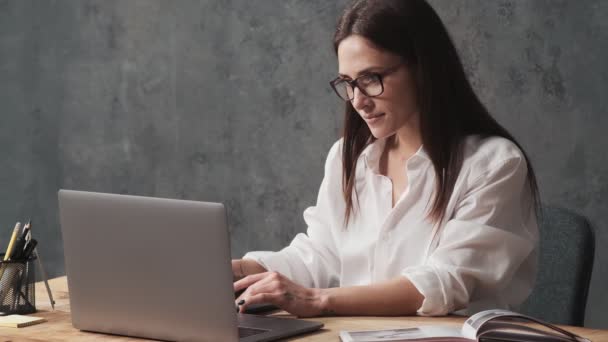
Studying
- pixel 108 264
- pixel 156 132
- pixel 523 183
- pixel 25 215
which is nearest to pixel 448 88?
pixel 523 183

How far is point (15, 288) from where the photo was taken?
1878 millimetres

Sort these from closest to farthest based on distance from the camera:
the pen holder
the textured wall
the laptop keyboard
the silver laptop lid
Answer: the silver laptop lid
the laptop keyboard
the pen holder
the textured wall

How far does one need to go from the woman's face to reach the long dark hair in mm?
18

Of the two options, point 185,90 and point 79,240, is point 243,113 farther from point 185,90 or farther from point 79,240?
point 79,240

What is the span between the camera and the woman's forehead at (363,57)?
202 centimetres

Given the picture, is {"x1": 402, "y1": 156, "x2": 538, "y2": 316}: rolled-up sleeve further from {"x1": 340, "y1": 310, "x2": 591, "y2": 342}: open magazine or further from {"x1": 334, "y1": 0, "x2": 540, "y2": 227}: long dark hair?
{"x1": 340, "y1": 310, "x2": 591, "y2": 342}: open magazine

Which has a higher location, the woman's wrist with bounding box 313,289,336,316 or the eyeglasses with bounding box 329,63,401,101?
the eyeglasses with bounding box 329,63,401,101

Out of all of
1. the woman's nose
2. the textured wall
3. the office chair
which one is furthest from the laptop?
the textured wall

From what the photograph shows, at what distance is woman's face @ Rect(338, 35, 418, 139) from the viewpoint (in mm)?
2020

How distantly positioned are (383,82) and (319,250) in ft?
1.65

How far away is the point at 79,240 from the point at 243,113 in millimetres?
2162

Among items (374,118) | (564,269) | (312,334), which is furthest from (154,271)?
(564,269)

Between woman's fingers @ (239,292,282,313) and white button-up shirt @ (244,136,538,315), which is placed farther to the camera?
white button-up shirt @ (244,136,538,315)

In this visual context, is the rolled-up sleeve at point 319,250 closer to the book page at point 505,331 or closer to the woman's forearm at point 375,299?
the woman's forearm at point 375,299
